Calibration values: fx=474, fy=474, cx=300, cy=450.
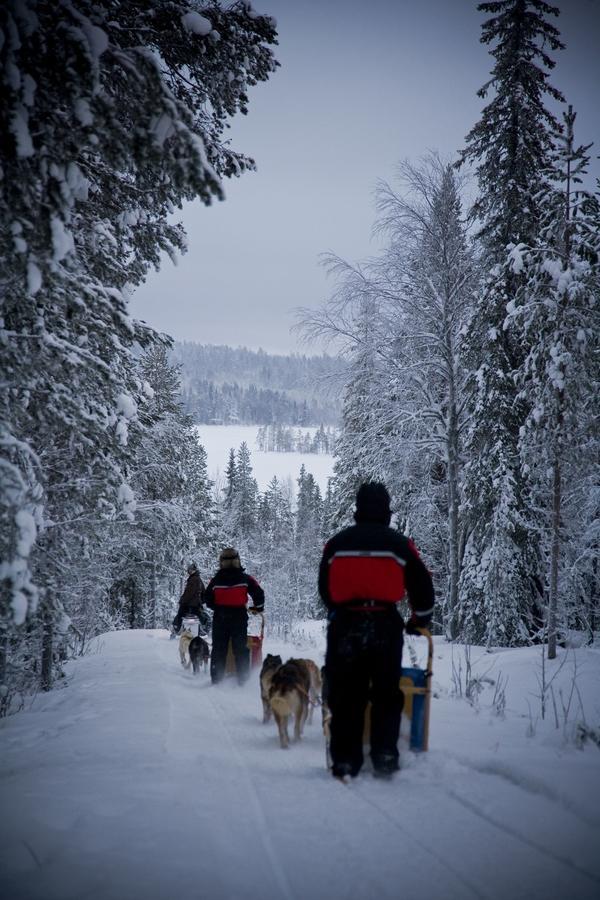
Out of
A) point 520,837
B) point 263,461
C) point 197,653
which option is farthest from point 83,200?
point 263,461

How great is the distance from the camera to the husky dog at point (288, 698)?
14.5ft

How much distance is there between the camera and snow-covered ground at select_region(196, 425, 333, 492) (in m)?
112

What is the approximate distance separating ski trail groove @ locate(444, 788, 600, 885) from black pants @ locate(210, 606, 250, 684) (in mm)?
4893

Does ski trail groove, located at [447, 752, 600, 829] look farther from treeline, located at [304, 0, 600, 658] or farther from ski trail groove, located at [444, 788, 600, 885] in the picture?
treeline, located at [304, 0, 600, 658]

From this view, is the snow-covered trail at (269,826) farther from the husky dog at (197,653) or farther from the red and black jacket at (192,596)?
the red and black jacket at (192,596)

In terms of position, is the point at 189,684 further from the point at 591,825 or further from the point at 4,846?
the point at 591,825

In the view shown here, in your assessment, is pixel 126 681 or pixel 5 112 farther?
pixel 126 681

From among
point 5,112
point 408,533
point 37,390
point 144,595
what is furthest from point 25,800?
point 144,595

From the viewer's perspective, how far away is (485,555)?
1222 centimetres

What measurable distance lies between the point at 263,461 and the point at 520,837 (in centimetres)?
12819

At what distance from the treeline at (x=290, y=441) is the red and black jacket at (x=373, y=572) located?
146 metres

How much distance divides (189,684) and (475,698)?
15.0ft

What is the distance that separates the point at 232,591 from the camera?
299 inches

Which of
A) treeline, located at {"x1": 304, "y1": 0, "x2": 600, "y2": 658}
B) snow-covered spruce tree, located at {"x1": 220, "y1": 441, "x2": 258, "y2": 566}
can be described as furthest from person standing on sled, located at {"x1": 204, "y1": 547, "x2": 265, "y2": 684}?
snow-covered spruce tree, located at {"x1": 220, "y1": 441, "x2": 258, "y2": 566}
